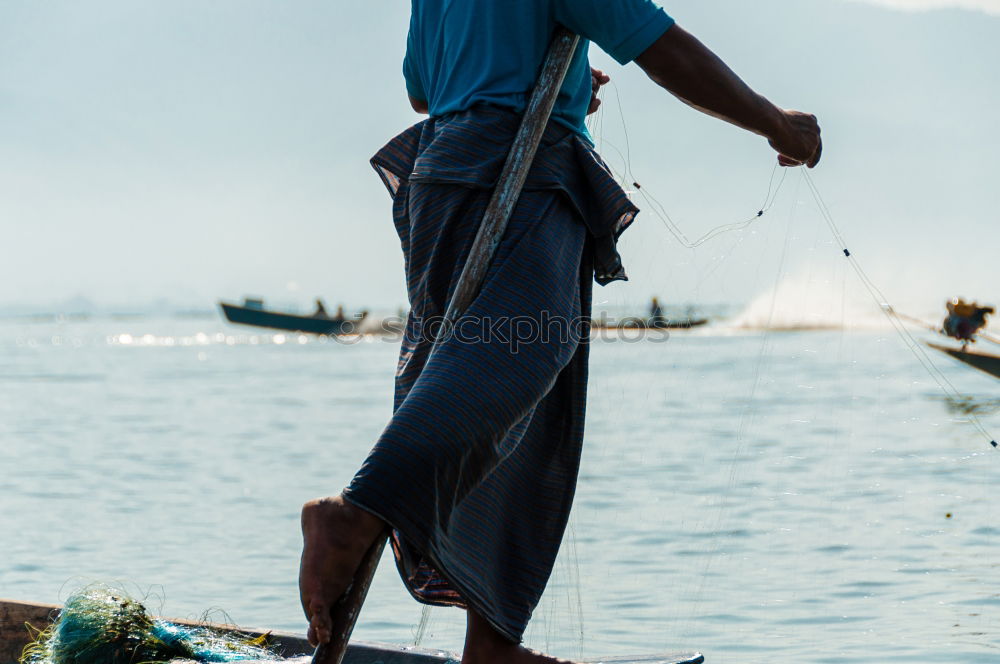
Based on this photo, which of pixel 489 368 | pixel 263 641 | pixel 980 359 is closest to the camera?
pixel 489 368

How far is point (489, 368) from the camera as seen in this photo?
1.35 m

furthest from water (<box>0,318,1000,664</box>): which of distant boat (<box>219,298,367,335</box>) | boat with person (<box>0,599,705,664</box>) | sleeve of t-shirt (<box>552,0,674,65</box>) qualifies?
distant boat (<box>219,298,367,335</box>)

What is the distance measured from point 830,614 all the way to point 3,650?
123 inches

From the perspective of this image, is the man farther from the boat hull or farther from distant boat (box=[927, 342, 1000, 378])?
the boat hull

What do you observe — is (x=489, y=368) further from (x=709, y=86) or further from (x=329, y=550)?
(x=709, y=86)

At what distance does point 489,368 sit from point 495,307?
4.1 inches

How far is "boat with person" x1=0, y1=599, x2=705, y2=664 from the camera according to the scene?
2.42 meters

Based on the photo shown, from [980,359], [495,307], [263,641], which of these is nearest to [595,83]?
[495,307]

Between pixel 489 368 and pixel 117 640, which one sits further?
pixel 117 640

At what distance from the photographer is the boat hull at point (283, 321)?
146ft

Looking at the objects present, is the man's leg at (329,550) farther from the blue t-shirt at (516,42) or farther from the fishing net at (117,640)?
the fishing net at (117,640)

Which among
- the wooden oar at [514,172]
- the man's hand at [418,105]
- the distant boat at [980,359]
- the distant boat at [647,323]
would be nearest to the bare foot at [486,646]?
the wooden oar at [514,172]

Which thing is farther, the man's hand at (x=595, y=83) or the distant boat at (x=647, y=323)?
the distant boat at (x=647, y=323)

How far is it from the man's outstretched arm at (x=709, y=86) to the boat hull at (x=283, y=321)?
43.9m
